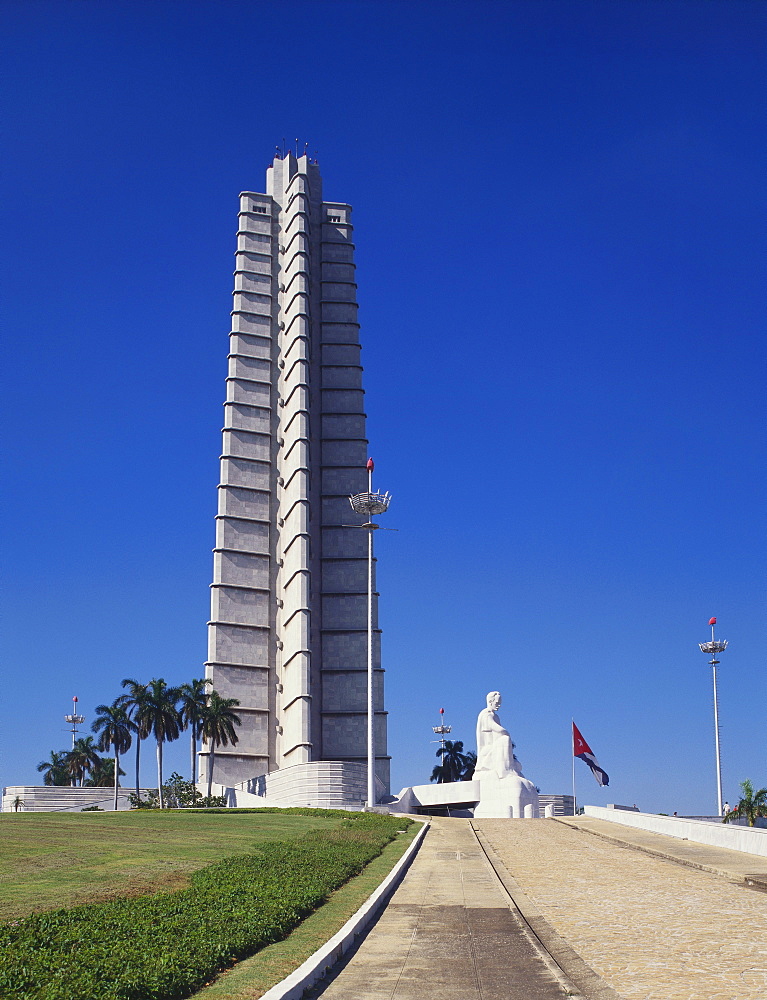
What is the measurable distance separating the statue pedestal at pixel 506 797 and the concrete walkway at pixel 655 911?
956 inches

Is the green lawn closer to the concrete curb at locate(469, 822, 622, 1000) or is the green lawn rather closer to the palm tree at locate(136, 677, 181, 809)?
the concrete curb at locate(469, 822, 622, 1000)

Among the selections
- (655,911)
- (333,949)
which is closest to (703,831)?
(655,911)

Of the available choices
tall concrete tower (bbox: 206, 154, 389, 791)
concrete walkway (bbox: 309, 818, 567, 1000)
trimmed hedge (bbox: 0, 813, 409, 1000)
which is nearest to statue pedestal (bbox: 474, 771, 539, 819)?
tall concrete tower (bbox: 206, 154, 389, 791)

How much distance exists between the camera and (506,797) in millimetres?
50938

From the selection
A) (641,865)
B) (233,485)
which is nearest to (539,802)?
(233,485)

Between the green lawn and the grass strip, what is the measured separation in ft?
9.37

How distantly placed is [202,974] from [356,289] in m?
78.0

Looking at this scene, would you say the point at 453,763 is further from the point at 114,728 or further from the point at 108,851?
the point at 108,851

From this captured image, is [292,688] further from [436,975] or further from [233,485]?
[436,975]

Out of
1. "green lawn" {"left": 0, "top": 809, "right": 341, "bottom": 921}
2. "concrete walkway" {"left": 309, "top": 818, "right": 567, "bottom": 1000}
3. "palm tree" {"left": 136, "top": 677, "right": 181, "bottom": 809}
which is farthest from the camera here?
"palm tree" {"left": 136, "top": 677, "right": 181, "bottom": 809}

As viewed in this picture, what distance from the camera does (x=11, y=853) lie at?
20.4 metres

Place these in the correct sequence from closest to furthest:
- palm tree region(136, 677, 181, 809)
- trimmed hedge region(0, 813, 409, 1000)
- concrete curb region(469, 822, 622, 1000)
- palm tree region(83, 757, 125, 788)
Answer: trimmed hedge region(0, 813, 409, 1000), concrete curb region(469, 822, 622, 1000), palm tree region(136, 677, 181, 809), palm tree region(83, 757, 125, 788)

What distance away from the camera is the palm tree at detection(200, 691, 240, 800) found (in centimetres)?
6338

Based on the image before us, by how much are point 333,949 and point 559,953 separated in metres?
2.47
